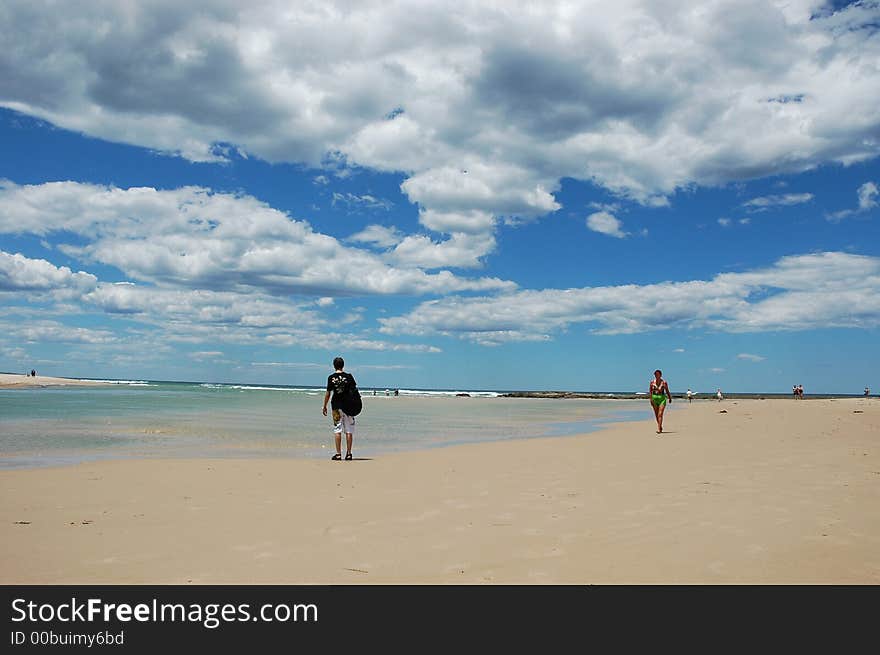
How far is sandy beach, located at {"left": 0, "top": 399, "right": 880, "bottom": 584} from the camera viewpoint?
5637 mm

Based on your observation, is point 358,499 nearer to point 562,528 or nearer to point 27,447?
point 562,528

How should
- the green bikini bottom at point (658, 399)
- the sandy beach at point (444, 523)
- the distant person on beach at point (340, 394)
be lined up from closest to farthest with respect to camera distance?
the sandy beach at point (444, 523) < the distant person on beach at point (340, 394) < the green bikini bottom at point (658, 399)

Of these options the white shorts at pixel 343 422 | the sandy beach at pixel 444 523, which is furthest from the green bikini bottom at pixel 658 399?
the white shorts at pixel 343 422

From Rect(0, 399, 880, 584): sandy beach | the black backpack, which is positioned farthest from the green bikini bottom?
the black backpack

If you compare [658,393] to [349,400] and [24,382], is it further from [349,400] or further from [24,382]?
[24,382]

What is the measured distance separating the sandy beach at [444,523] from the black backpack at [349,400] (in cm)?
209

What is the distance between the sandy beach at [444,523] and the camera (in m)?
5.64

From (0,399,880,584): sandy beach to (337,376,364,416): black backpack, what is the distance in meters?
2.09

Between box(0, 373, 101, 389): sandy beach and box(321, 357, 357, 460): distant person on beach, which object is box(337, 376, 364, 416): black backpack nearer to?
box(321, 357, 357, 460): distant person on beach

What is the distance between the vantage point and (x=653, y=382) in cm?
2488

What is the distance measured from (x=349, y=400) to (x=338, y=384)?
500 mm

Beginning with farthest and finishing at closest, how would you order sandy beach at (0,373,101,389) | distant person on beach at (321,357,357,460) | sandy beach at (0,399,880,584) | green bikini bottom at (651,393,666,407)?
sandy beach at (0,373,101,389), green bikini bottom at (651,393,666,407), distant person on beach at (321,357,357,460), sandy beach at (0,399,880,584)

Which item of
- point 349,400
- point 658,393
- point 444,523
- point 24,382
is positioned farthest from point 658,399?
point 24,382

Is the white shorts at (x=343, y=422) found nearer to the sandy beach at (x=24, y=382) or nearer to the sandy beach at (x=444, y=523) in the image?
the sandy beach at (x=444, y=523)
